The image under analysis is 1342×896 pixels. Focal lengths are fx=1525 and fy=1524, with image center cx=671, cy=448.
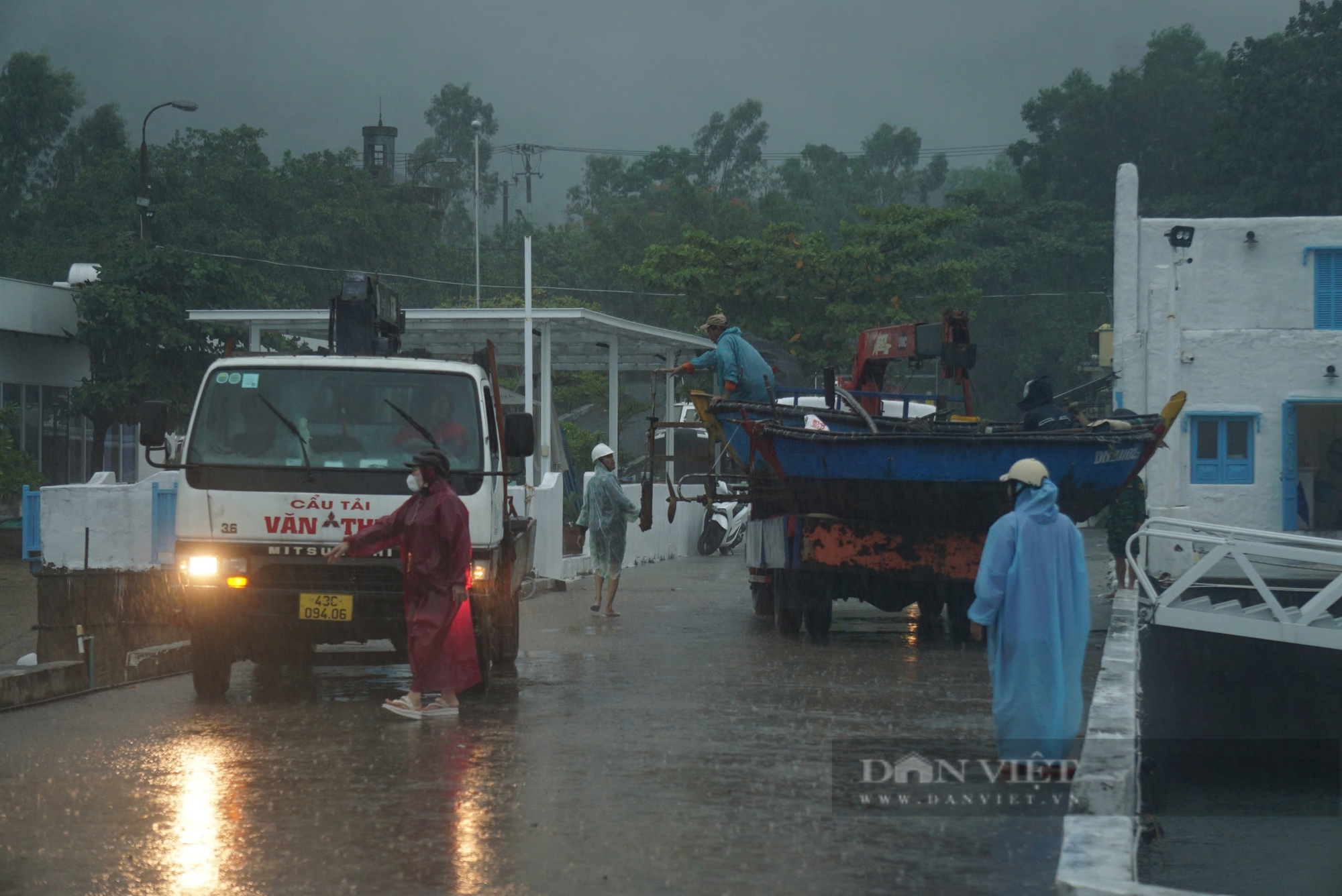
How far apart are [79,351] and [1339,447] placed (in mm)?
24393

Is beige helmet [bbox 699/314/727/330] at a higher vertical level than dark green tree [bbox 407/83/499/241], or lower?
lower

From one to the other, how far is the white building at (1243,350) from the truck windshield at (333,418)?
17.8 metres

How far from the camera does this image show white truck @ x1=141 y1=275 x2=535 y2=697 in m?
9.29

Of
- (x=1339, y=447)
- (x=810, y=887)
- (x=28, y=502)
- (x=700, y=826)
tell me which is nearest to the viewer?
(x=810, y=887)

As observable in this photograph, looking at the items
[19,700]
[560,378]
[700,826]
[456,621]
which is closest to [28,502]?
[19,700]

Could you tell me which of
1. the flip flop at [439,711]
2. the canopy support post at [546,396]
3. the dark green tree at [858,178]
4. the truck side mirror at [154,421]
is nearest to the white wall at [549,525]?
the canopy support post at [546,396]

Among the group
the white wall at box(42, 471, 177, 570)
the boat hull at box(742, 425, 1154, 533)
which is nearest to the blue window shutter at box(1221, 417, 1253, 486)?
the boat hull at box(742, 425, 1154, 533)

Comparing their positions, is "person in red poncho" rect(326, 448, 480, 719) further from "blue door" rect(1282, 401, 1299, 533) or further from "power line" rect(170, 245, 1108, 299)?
"power line" rect(170, 245, 1108, 299)

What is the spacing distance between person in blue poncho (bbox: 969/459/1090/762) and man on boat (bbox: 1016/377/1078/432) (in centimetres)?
554

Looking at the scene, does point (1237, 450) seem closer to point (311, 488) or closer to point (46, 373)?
point (311, 488)

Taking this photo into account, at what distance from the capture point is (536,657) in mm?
12320

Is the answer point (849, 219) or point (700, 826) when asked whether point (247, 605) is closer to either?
point (700, 826)

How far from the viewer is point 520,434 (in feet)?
32.4

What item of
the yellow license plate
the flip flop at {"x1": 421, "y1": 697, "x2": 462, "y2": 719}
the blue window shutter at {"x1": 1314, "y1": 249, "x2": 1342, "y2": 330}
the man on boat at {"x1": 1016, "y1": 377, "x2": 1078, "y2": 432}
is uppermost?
the blue window shutter at {"x1": 1314, "y1": 249, "x2": 1342, "y2": 330}
